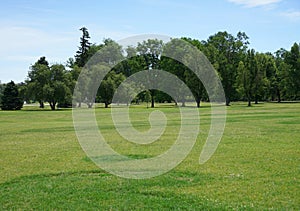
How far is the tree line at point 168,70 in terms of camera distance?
82.8 meters

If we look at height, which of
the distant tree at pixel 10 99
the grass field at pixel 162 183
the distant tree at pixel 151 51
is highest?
the distant tree at pixel 151 51

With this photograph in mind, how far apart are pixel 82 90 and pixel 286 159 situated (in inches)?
2785

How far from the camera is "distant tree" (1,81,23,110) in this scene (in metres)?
85.3

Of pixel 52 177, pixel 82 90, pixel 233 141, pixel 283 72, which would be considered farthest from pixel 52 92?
pixel 52 177

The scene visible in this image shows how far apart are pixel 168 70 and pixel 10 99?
36012 mm

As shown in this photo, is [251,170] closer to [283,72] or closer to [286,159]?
[286,159]

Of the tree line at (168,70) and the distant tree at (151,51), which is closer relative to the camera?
the tree line at (168,70)

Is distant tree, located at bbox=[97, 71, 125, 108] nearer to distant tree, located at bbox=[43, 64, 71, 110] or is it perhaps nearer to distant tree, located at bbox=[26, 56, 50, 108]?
distant tree, located at bbox=[43, 64, 71, 110]

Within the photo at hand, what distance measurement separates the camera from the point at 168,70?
89750 millimetres

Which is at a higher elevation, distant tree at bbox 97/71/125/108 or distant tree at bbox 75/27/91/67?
distant tree at bbox 75/27/91/67

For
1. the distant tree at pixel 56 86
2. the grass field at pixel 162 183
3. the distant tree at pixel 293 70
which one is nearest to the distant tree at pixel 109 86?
the distant tree at pixel 56 86

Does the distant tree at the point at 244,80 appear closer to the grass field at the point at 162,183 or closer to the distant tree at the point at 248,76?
the distant tree at the point at 248,76

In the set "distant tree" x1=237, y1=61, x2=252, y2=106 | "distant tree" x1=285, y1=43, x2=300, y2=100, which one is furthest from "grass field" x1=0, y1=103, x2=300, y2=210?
"distant tree" x1=285, y1=43, x2=300, y2=100

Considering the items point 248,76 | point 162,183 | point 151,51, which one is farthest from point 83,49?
point 162,183
